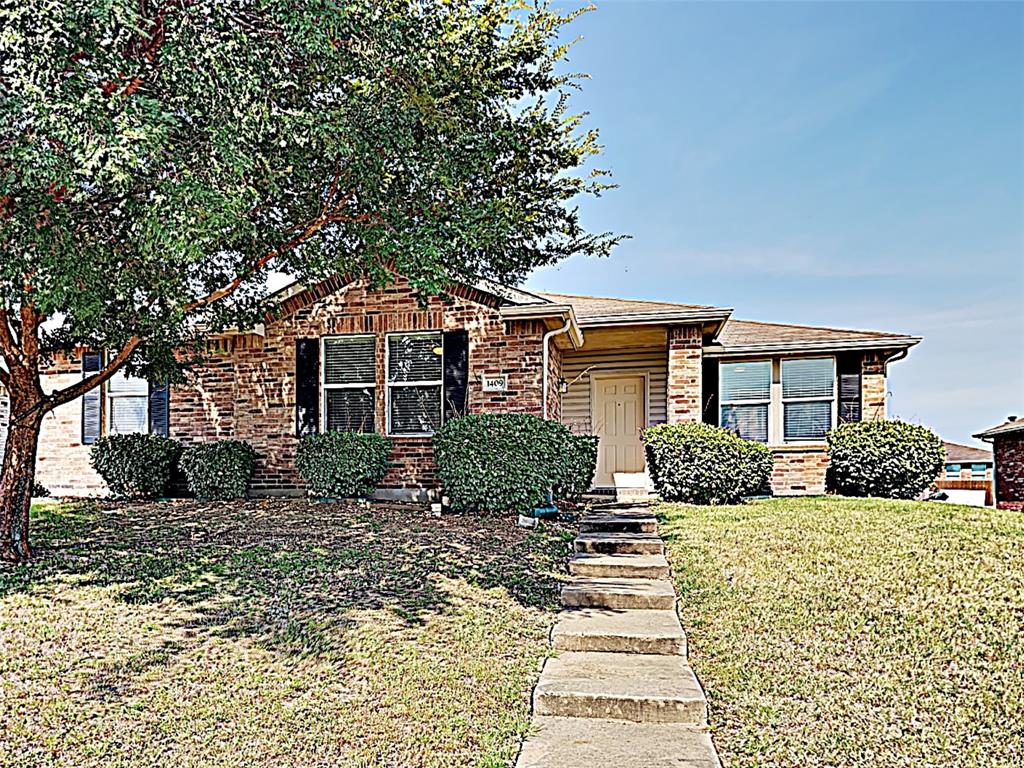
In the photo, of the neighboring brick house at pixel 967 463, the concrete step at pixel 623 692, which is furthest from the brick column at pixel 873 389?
the concrete step at pixel 623 692

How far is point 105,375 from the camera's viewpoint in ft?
27.4

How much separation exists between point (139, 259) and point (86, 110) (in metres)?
2.03

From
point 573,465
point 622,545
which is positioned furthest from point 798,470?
point 622,545

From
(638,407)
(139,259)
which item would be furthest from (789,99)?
(139,259)

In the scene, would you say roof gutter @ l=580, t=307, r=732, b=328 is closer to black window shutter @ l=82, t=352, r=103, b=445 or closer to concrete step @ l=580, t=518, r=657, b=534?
concrete step @ l=580, t=518, r=657, b=534

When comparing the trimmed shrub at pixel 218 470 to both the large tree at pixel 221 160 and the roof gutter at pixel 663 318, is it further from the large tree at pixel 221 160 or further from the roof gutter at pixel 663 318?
the roof gutter at pixel 663 318

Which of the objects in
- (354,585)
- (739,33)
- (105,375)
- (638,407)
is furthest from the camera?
(638,407)

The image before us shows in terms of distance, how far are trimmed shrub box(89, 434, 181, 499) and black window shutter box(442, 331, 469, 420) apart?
4.80 m

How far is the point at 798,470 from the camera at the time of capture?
13.9 m

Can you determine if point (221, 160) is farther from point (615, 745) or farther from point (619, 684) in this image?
point (615, 745)

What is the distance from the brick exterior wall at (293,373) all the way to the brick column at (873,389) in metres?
5.72

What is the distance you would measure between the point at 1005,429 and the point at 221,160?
20.0 metres

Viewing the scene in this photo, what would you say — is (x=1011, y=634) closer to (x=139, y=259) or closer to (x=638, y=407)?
A: (x=139, y=259)

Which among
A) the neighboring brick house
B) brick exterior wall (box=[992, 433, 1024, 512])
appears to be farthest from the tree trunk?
the neighboring brick house
